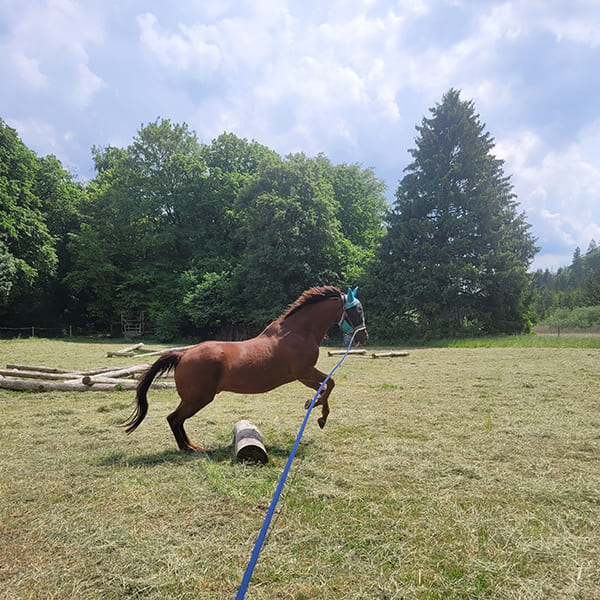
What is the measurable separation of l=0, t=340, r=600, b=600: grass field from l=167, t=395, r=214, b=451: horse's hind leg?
6.3 inches

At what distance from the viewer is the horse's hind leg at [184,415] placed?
425cm

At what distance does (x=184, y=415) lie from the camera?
14.1 ft

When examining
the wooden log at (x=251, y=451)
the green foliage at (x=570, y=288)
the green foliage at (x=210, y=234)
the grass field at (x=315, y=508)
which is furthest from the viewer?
the green foliage at (x=570, y=288)

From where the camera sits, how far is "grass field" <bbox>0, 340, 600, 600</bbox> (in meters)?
2.23

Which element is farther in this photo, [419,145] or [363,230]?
[363,230]

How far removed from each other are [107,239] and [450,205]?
26.7 m

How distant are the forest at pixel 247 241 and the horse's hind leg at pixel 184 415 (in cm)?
2022

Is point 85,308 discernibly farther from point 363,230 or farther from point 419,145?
point 419,145

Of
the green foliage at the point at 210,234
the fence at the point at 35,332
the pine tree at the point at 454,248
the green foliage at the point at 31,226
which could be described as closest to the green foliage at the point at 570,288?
the pine tree at the point at 454,248

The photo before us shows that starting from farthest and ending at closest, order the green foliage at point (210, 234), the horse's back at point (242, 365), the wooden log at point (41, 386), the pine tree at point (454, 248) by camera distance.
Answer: the green foliage at point (210, 234) → the pine tree at point (454, 248) → the wooden log at point (41, 386) → the horse's back at point (242, 365)

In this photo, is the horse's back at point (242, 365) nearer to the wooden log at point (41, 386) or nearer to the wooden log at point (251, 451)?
the wooden log at point (251, 451)

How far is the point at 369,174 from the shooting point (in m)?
41.2

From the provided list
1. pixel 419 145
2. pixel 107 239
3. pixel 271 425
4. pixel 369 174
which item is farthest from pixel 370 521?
pixel 369 174

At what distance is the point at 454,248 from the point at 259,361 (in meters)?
23.5
